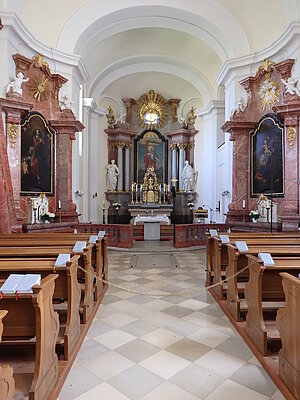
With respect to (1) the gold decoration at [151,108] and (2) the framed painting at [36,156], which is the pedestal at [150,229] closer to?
(2) the framed painting at [36,156]

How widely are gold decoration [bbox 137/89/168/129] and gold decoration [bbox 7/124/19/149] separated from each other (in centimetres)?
965

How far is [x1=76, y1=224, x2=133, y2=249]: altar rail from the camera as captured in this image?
31.8 ft

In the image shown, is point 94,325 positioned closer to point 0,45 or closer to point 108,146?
point 0,45

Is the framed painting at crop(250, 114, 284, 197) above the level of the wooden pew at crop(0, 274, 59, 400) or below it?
above

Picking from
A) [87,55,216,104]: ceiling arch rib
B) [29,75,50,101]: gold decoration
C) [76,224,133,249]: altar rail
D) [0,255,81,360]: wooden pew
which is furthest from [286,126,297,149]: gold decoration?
[0,255,81,360]: wooden pew

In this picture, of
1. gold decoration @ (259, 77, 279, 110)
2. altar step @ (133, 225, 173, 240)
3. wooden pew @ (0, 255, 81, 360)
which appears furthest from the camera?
altar step @ (133, 225, 173, 240)

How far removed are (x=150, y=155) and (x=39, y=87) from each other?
8.68 meters

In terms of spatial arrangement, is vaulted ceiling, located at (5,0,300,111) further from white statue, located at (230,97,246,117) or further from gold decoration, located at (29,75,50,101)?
white statue, located at (230,97,246,117)

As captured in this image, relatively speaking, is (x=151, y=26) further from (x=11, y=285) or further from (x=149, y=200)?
(x=11, y=285)

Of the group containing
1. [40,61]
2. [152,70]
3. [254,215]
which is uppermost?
[152,70]

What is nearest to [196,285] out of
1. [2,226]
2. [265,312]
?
[265,312]

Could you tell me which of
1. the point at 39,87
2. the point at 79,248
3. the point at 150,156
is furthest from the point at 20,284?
the point at 150,156

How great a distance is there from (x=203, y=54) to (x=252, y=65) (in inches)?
168

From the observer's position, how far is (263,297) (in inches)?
129
